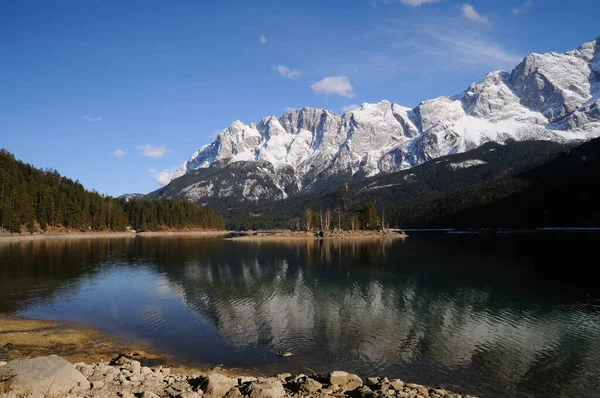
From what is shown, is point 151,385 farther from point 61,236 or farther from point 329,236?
point 329,236

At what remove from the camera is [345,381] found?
18531 millimetres

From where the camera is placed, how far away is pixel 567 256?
82.9m

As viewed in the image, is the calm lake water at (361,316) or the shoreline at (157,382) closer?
the shoreline at (157,382)

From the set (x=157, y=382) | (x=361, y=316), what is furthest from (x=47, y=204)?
(x=157, y=382)

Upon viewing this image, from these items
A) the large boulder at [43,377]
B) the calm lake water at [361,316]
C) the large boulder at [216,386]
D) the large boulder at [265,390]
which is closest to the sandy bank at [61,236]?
the calm lake water at [361,316]

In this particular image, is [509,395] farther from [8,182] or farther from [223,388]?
[8,182]

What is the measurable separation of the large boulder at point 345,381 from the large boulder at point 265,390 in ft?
9.73

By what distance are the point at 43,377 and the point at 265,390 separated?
8.63 m

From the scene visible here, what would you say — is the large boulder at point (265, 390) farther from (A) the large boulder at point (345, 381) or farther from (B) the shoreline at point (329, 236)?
(B) the shoreline at point (329, 236)

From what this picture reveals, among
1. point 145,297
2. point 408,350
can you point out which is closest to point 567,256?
point 408,350

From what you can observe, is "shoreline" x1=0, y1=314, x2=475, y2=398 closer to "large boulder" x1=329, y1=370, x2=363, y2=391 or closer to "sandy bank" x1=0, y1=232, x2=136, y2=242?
"large boulder" x1=329, y1=370, x2=363, y2=391

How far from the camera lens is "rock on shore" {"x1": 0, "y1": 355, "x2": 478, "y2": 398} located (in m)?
15.0

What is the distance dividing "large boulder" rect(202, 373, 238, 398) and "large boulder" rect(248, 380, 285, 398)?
1.12m

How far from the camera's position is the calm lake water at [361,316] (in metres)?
24.0
